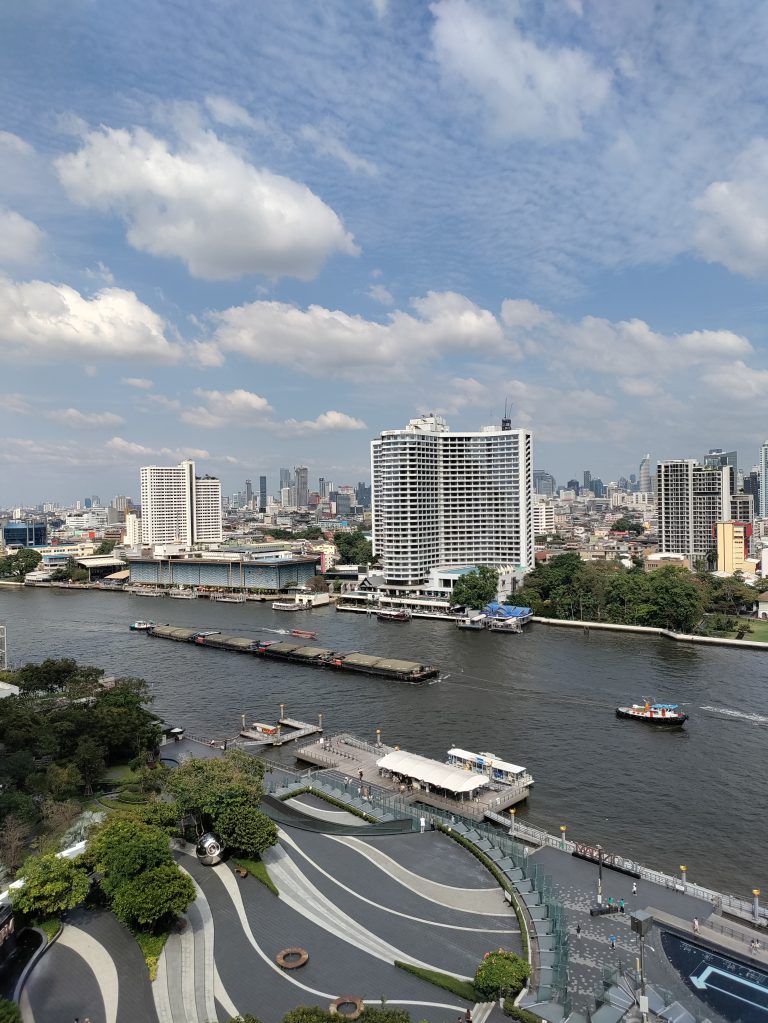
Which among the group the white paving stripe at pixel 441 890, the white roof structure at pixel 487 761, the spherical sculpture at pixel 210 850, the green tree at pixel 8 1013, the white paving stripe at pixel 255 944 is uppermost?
the green tree at pixel 8 1013

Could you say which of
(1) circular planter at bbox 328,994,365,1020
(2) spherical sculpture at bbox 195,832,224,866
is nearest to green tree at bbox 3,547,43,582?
(2) spherical sculpture at bbox 195,832,224,866

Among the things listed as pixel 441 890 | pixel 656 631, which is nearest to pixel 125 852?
pixel 441 890

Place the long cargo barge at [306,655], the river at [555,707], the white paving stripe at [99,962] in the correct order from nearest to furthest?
1. the white paving stripe at [99,962]
2. the river at [555,707]
3. the long cargo barge at [306,655]

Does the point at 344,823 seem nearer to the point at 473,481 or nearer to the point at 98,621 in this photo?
the point at 98,621

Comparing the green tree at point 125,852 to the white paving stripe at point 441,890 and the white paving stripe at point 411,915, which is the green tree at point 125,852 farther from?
the white paving stripe at point 441,890

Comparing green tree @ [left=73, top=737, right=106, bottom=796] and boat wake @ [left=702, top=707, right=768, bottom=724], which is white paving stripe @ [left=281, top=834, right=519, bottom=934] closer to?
green tree @ [left=73, top=737, right=106, bottom=796]

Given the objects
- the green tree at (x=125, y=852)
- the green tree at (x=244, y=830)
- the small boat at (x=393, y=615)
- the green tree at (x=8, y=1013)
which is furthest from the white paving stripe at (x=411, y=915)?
the small boat at (x=393, y=615)
